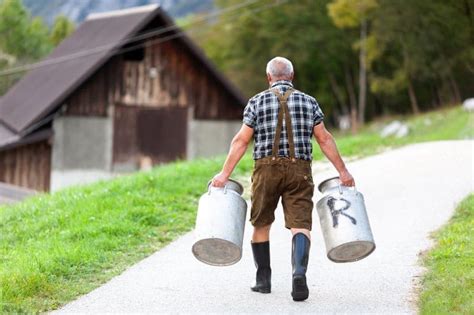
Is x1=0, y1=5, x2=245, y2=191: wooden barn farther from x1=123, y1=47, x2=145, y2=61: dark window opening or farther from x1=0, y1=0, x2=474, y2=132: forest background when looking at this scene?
x1=0, y1=0, x2=474, y2=132: forest background

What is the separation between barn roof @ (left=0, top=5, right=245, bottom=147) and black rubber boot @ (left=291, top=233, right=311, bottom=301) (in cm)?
1898

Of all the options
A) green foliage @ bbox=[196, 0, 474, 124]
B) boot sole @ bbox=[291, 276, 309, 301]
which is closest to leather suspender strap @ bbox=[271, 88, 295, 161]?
boot sole @ bbox=[291, 276, 309, 301]

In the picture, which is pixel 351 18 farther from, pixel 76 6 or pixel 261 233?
pixel 76 6

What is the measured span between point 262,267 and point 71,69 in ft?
68.2

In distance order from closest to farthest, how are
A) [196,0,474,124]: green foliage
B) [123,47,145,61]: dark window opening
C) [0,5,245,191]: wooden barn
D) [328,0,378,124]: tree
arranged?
[0,5,245,191]: wooden barn < [123,47,145,61]: dark window opening < [328,0,378,124]: tree < [196,0,474,124]: green foliage

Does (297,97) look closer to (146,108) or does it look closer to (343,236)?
(343,236)

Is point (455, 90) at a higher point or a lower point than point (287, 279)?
higher

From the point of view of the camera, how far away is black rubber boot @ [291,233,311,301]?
687 cm

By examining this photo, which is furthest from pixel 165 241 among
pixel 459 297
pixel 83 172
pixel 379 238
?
pixel 83 172

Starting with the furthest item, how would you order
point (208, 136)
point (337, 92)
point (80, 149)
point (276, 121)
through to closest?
point (337, 92)
point (208, 136)
point (80, 149)
point (276, 121)

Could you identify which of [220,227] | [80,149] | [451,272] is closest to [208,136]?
[80,149]

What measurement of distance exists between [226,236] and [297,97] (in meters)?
1.24

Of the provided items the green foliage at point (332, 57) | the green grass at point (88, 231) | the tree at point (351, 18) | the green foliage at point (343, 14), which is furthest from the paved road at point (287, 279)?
the green foliage at point (343, 14)

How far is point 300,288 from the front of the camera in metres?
6.88
